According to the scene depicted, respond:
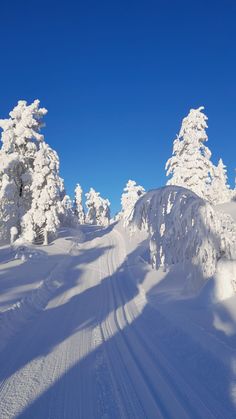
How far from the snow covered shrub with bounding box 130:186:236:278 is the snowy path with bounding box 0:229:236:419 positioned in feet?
8.82

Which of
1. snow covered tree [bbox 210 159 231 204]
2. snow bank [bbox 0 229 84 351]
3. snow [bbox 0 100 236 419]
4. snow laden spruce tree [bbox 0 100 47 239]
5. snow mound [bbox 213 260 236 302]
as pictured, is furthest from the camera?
snow covered tree [bbox 210 159 231 204]

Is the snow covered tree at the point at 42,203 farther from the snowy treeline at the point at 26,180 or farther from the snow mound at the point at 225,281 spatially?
the snow mound at the point at 225,281

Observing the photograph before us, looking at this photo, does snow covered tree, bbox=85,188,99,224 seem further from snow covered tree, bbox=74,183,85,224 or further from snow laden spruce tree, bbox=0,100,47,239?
snow laden spruce tree, bbox=0,100,47,239

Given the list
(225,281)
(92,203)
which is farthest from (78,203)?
(225,281)

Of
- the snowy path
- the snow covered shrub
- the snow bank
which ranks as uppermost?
the snow covered shrub

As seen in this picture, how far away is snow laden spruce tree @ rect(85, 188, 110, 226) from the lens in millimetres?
103875

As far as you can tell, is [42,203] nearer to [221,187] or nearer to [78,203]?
[221,187]

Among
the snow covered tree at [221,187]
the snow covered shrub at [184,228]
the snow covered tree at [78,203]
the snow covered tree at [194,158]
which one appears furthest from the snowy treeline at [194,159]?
the snow covered tree at [78,203]

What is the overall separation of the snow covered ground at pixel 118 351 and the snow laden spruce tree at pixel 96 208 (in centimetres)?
8808

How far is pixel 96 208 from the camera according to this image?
10656cm

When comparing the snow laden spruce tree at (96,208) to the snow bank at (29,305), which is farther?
the snow laden spruce tree at (96,208)

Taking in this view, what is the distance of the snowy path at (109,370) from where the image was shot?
5004 mm

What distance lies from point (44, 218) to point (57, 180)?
15.6ft

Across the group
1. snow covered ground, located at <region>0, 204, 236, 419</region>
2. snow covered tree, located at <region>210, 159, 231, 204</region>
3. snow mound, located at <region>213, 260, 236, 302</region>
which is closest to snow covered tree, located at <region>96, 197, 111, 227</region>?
snow covered tree, located at <region>210, 159, 231, 204</region>
